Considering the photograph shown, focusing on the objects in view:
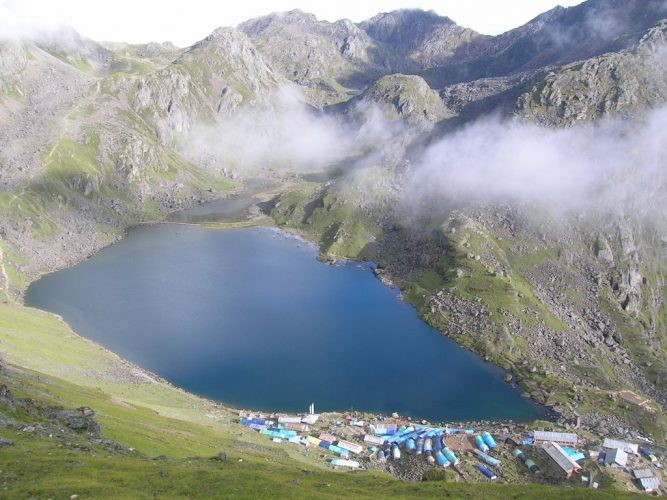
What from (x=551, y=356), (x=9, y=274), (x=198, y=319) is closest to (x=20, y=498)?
(x=198, y=319)

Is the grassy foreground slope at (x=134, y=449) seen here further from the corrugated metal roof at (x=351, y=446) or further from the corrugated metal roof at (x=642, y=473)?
the corrugated metal roof at (x=642, y=473)

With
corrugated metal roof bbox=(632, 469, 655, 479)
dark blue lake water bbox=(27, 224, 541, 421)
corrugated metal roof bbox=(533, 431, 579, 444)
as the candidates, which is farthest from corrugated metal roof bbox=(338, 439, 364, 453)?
corrugated metal roof bbox=(632, 469, 655, 479)

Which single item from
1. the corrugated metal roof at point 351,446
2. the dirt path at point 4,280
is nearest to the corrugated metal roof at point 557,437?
the corrugated metal roof at point 351,446

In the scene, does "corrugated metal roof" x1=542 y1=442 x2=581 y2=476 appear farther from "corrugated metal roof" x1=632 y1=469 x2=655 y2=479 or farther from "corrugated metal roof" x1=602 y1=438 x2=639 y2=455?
"corrugated metal roof" x1=602 y1=438 x2=639 y2=455

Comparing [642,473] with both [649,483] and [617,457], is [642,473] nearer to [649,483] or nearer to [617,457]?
[649,483]

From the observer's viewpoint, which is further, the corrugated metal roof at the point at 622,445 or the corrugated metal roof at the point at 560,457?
the corrugated metal roof at the point at 622,445

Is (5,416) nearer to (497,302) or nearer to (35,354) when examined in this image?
(35,354)
